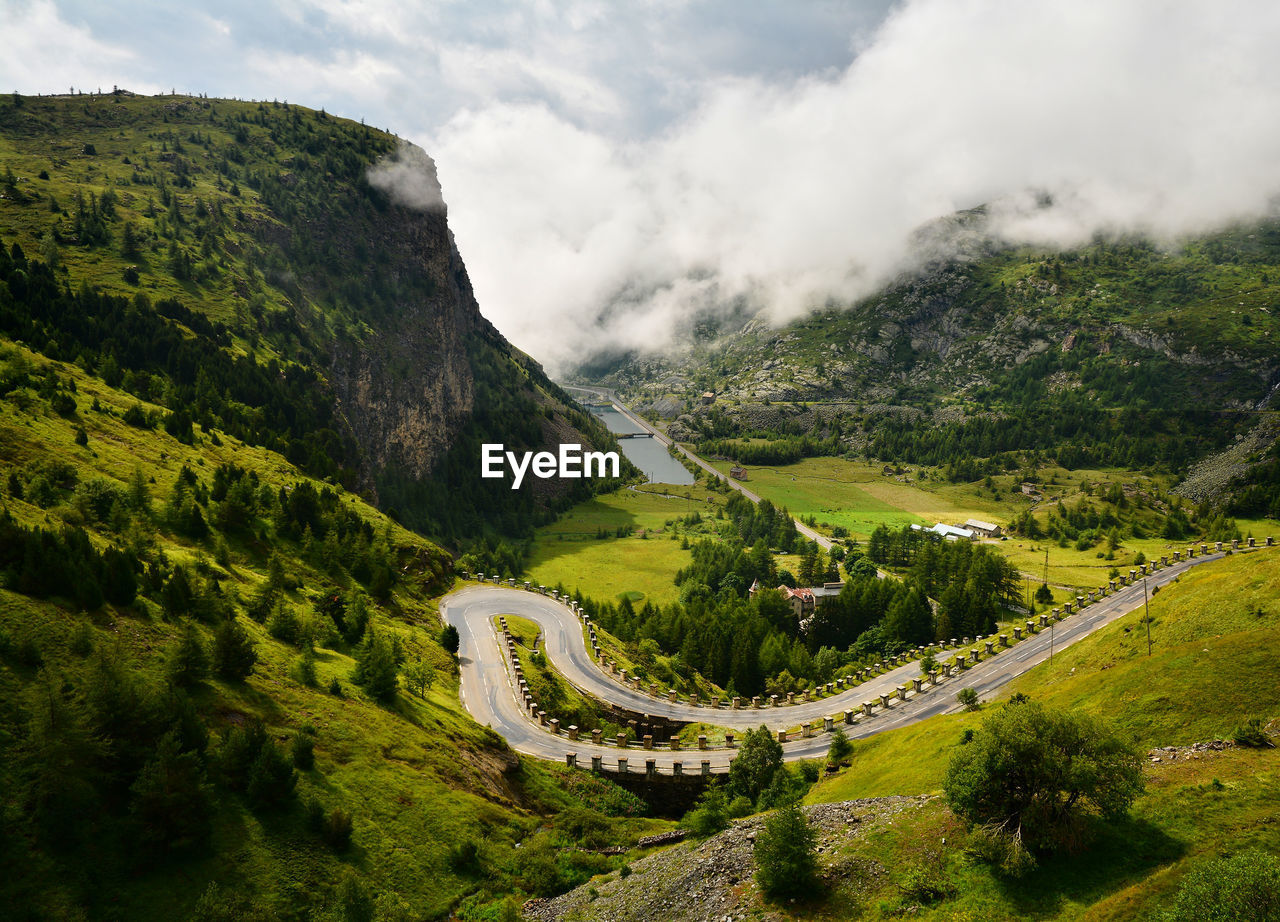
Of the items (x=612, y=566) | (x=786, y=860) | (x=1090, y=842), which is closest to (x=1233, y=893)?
(x=1090, y=842)

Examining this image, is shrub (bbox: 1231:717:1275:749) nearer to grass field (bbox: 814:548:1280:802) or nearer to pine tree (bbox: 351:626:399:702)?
grass field (bbox: 814:548:1280:802)

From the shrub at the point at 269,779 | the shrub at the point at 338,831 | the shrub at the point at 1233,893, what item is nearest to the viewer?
the shrub at the point at 1233,893

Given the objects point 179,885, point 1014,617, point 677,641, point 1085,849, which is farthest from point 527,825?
point 1014,617

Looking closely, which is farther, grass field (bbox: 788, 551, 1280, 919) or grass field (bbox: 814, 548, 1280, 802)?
grass field (bbox: 814, 548, 1280, 802)

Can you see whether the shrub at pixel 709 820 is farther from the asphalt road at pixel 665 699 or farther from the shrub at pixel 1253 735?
the shrub at pixel 1253 735

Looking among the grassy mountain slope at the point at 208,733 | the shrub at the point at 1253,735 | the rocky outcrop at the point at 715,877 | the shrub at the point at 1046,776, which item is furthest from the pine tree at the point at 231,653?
the shrub at the point at 1253,735

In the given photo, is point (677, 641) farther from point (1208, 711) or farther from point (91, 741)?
point (91, 741)

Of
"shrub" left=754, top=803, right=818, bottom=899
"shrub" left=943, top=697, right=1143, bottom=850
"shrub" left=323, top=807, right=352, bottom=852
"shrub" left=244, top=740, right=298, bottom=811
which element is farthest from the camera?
"shrub" left=323, top=807, right=352, bottom=852

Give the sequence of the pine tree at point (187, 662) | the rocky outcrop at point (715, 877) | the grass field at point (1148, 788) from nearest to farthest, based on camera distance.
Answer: the grass field at point (1148, 788)
the rocky outcrop at point (715, 877)
the pine tree at point (187, 662)

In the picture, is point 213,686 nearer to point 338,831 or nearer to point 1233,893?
point 338,831

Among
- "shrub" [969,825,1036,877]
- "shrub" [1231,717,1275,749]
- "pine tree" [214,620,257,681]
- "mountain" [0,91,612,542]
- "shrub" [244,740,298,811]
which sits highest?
"mountain" [0,91,612,542]

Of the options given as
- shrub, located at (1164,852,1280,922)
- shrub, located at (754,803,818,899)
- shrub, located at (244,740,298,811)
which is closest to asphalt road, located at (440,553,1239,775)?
shrub, located at (754,803,818,899)
